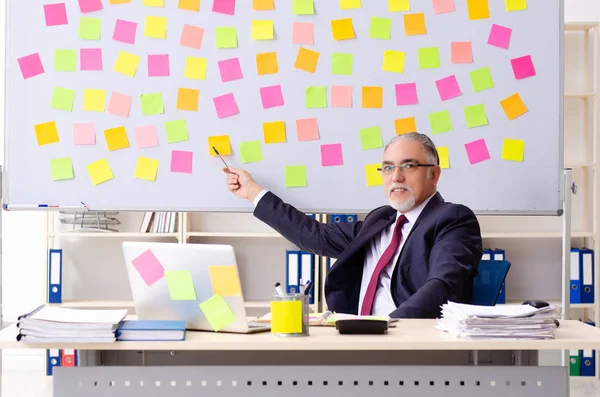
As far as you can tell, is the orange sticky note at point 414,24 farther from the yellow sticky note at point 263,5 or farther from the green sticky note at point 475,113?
the yellow sticky note at point 263,5

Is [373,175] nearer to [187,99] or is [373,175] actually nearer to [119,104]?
[187,99]

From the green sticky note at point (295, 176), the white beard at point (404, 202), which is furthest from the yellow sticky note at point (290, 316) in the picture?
the green sticky note at point (295, 176)

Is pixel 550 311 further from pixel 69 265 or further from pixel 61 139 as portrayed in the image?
pixel 69 265

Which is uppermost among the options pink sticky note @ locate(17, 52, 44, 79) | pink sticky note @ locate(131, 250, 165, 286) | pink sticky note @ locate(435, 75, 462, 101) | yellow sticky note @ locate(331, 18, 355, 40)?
yellow sticky note @ locate(331, 18, 355, 40)

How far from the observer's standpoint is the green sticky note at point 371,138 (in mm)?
2869

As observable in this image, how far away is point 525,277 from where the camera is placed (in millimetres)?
4773

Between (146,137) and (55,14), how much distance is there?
563 mm

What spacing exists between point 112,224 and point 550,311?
3.37 m

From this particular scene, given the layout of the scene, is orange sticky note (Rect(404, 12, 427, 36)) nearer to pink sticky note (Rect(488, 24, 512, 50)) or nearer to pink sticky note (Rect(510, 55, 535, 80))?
pink sticky note (Rect(488, 24, 512, 50))

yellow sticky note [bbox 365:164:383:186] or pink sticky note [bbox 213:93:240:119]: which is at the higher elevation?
pink sticky note [bbox 213:93:240:119]

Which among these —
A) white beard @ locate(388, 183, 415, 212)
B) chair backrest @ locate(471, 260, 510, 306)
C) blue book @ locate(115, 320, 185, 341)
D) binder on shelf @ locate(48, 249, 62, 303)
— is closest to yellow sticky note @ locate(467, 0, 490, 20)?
white beard @ locate(388, 183, 415, 212)

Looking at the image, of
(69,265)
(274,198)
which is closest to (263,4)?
(274,198)

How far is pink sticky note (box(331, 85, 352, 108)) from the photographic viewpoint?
9.41 feet

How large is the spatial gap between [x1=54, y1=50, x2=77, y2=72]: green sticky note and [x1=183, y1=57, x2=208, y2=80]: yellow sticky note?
41 centimetres
